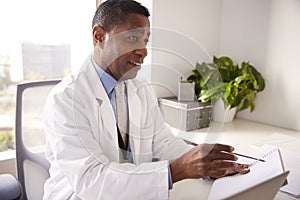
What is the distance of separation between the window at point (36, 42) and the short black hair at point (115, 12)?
24.9 inches

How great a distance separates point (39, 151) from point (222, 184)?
70 centimetres

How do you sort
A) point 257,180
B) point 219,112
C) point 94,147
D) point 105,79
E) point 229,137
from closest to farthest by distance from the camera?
1. point 257,180
2. point 94,147
3. point 105,79
4. point 229,137
5. point 219,112

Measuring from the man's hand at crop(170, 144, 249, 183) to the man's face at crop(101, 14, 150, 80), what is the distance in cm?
33

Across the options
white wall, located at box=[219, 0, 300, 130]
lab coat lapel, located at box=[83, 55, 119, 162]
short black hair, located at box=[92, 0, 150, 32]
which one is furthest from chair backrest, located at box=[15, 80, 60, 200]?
white wall, located at box=[219, 0, 300, 130]

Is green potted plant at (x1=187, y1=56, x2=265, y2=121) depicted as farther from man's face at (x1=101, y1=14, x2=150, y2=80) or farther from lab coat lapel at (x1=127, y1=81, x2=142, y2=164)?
man's face at (x1=101, y1=14, x2=150, y2=80)

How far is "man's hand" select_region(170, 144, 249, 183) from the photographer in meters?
0.76

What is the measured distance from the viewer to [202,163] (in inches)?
29.7

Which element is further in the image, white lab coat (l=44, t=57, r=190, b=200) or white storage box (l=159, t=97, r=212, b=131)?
white storage box (l=159, t=97, r=212, b=131)

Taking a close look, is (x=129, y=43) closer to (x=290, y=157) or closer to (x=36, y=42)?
(x=290, y=157)

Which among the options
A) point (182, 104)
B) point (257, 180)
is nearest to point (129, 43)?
point (257, 180)

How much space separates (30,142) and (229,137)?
881mm

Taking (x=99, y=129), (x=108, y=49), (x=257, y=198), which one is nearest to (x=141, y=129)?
(x=99, y=129)

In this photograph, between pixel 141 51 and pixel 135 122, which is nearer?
pixel 141 51

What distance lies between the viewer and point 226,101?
5.17 ft
